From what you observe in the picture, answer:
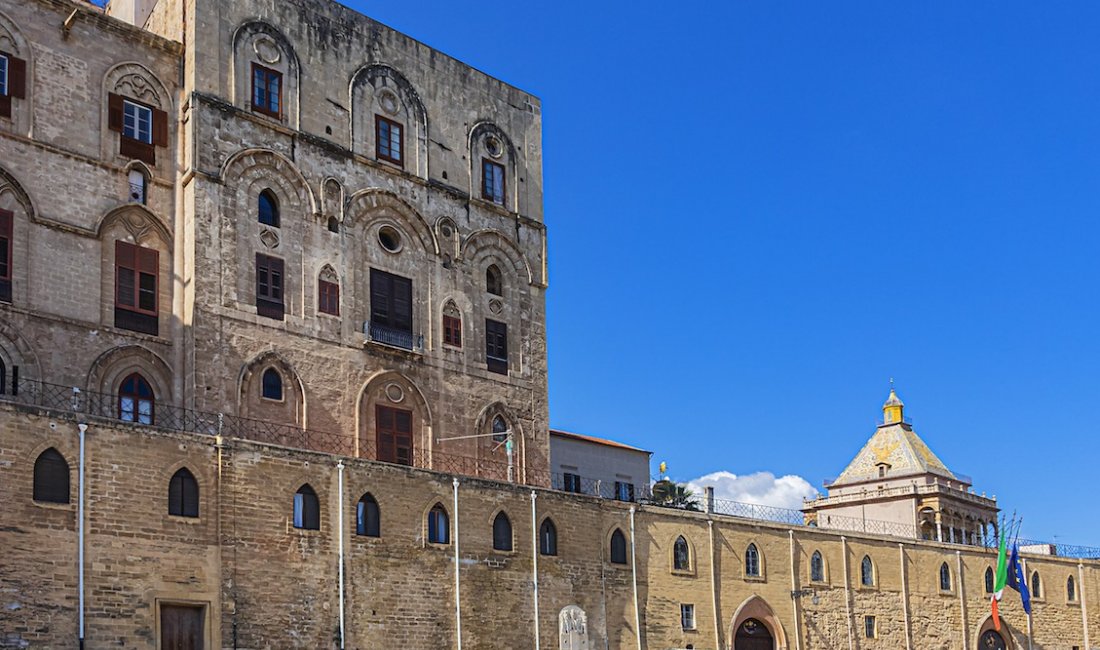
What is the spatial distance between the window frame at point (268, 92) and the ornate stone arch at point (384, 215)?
302cm

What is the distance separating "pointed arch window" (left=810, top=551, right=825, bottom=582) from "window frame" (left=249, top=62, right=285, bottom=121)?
72.1 feet

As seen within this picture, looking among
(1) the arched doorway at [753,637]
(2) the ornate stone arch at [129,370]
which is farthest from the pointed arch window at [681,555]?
(2) the ornate stone arch at [129,370]

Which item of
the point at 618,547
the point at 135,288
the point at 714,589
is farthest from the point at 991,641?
the point at 135,288

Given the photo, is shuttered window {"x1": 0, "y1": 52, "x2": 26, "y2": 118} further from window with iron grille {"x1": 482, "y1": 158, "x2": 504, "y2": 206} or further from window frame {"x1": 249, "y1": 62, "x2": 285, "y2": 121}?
window with iron grille {"x1": 482, "y1": 158, "x2": 504, "y2": 206}

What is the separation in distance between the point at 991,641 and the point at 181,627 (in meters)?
33.0

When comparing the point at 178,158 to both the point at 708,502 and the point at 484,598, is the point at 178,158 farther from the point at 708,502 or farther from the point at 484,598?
the point at 708,502

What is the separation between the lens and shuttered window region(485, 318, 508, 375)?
39.2m

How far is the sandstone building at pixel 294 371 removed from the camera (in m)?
27.6

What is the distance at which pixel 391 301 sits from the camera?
1458 inches

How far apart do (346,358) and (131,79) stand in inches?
346

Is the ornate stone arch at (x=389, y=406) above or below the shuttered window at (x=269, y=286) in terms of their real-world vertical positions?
below

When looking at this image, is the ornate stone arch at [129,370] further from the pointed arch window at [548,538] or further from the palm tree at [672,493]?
the palm tree at [672,493]

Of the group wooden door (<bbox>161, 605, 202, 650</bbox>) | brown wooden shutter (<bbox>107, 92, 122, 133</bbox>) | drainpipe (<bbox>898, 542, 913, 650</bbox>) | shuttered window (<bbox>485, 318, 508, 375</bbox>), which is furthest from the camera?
drainpipe (<bbox>898, 542, 913, 650</bbox>)

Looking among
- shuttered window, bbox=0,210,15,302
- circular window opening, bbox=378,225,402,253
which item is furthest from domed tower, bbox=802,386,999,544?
shuttered window, bbox=0,210,15,302
